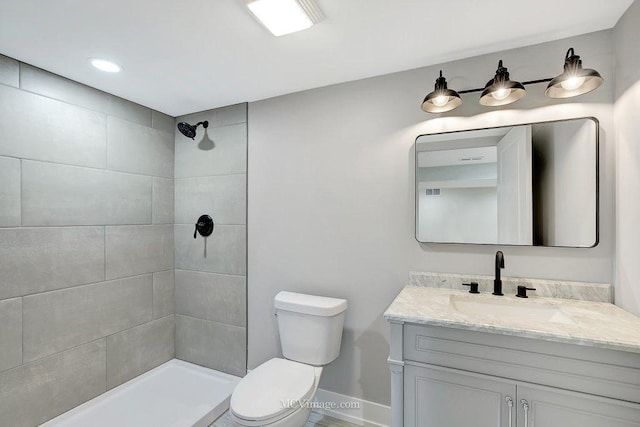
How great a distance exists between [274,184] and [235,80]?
30.6 inches

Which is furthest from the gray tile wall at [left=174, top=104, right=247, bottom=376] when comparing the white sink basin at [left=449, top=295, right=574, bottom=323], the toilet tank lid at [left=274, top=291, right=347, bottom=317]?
the white sink basin at [left=449, top=295, right=574, bottom=323]

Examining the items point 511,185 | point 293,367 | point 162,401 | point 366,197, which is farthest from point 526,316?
point 162,401

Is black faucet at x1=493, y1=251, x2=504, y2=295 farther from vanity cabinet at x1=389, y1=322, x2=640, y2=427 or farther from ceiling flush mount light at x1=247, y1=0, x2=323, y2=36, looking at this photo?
ceiling flush mount light at x1=247, y1=0, x2=323, y2=36

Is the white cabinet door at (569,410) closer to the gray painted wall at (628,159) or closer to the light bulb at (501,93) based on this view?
the gray painted wall at (628,159)

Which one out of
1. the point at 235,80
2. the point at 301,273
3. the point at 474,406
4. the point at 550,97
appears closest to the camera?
the point at 474,406

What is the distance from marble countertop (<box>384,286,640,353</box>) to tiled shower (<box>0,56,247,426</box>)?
1488mm

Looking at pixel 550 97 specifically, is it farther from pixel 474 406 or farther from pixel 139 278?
pixel 139 278

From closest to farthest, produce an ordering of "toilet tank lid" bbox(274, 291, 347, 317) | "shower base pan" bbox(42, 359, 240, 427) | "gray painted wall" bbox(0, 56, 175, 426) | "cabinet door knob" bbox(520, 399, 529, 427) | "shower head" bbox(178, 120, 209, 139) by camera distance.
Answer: "cabinet door knob" bbox(520, 399, 529, 427) < "gray painted wall" bbox(0, 56, 175, 426) < "toilet tank lid" bbox(274, 291, 347, 317) < "shower base pan" bbox(42, 359, 240, 427) < "shower head" bbox(178, 120, 209, 139)

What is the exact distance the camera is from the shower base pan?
79.8 inches

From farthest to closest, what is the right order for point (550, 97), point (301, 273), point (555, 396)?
point (301, 273), point (550, 97), point (555, 396)

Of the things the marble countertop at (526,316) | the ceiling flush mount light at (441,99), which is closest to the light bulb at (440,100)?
the ceiling flush mount light at (441,99)

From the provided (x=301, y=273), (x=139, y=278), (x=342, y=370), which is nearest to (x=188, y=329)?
A: (x=139, y=278)

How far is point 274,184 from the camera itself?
2.38 m

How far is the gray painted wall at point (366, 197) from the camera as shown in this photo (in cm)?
162
